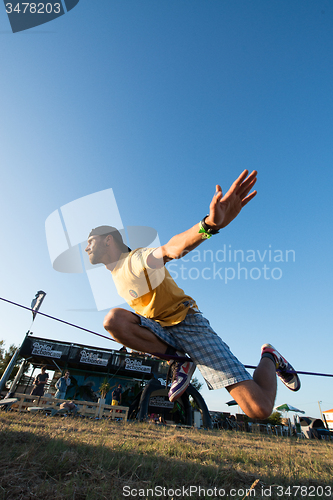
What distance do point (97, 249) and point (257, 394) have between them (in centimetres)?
257

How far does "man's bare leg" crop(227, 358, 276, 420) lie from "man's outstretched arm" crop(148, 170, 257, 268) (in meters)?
1.57

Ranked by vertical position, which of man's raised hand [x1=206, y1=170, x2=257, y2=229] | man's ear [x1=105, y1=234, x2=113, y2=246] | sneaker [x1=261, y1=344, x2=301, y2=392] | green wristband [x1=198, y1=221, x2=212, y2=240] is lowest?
sneaker [x1=261, y1=344, x2=301, y2=392]

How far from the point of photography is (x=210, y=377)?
10.2ft

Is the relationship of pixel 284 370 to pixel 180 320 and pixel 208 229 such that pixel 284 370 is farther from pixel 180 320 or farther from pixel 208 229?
pixel 208 229

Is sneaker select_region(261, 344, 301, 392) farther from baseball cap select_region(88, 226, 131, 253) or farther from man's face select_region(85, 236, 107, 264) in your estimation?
man's face select_region(85, 236, 107, 264)

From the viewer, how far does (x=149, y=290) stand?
3287mm

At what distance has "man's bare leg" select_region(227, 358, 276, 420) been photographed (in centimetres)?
278

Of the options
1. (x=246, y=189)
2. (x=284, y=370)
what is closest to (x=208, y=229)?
(x=246, y=189)

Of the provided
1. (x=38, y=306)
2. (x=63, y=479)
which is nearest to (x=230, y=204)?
(x=63, y=479)

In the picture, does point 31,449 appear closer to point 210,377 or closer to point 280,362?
point 210,377

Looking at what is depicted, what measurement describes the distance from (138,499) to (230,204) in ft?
7.40

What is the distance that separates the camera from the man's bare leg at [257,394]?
278 cm

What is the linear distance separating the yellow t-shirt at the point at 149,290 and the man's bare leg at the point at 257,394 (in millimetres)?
1007

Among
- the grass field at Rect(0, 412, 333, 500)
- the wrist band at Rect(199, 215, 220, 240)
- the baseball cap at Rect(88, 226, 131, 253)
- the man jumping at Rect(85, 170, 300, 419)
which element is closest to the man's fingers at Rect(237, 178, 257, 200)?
the man jumping at Rect(85, 170, 300, 419)
